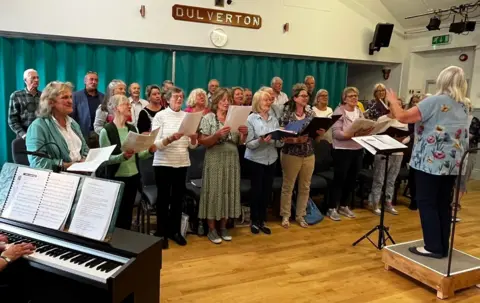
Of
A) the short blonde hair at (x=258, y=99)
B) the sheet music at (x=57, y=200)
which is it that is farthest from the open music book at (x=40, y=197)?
the short blonde hair at (x=258, y=99)

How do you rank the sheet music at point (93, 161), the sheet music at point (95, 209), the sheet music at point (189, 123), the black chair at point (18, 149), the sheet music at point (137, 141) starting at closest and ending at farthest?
the sheet music at point (95, 209) → the sheet music at point (93, 161) → the sheet music at point (137, 141) → the sheet music at point (189, 123) → the black chair at point (18, 149)

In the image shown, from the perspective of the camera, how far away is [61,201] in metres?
1.77

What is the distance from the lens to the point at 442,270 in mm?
2756

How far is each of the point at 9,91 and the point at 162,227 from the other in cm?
→ 281

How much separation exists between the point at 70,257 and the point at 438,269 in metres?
2.39

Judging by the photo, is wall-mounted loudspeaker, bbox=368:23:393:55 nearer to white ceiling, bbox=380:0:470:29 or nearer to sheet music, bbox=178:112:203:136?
white ceiling, bbox=380:0:470:29

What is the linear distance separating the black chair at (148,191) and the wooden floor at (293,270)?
14.2 inches

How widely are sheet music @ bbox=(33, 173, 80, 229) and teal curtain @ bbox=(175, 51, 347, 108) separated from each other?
400 cm

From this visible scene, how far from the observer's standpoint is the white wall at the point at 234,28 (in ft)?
15.4

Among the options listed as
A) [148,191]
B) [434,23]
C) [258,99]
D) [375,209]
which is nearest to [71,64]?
[148,191]

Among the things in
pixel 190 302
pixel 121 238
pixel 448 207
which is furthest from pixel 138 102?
pixel 448 207

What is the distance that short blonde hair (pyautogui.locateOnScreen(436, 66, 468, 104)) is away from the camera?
8.95ft

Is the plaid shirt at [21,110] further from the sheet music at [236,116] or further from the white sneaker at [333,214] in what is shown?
the white sneaker at [333,214]

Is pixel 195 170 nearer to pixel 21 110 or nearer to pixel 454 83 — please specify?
pixel 21 110
